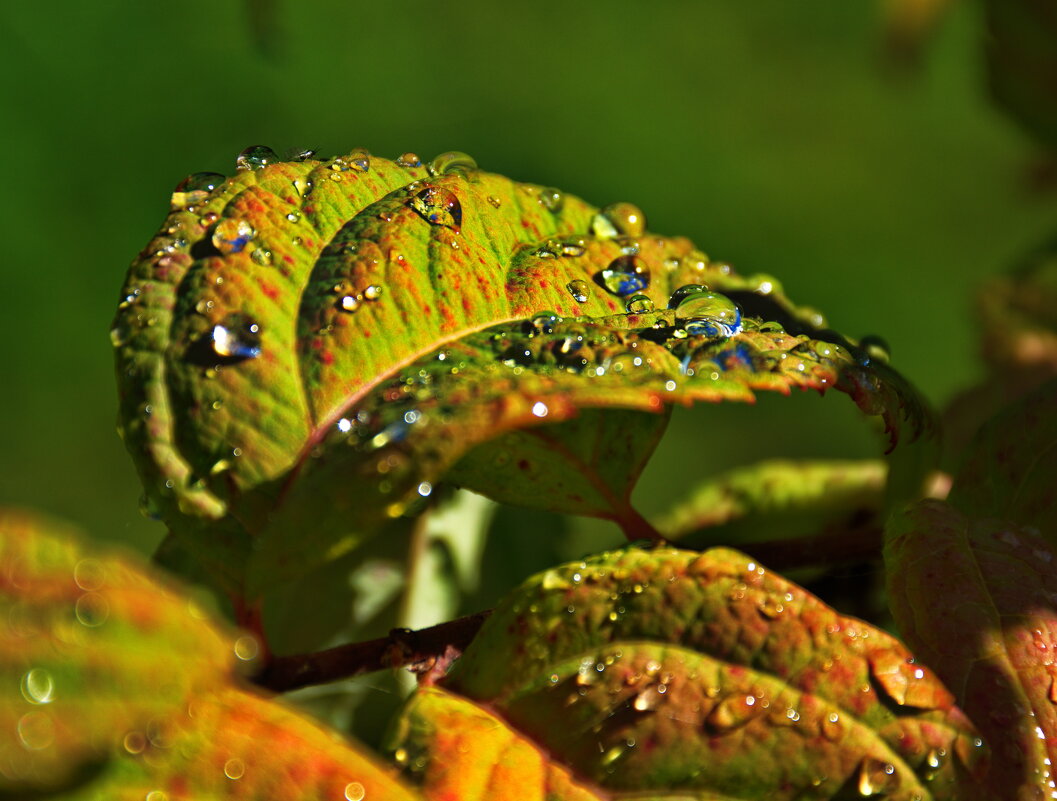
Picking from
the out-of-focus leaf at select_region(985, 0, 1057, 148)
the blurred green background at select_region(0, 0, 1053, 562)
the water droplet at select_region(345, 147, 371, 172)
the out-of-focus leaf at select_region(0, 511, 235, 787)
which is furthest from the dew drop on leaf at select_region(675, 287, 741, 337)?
the blurred green background at select_region(0, 0, 1053, 562)

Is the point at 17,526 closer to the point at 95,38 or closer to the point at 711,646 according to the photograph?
the point at 711,646

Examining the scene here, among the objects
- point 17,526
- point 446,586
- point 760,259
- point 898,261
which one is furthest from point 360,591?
point 898,261

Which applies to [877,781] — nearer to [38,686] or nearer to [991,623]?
[991,623]

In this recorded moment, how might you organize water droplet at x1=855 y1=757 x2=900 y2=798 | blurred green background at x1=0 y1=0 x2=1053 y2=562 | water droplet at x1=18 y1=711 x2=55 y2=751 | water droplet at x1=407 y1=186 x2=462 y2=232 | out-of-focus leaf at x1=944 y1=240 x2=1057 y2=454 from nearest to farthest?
1. water droplet at x1=18 y1=711 x2=55 y2=751
2. water droplet at x1=855 y1=757 x2=900 y2=798
3. water droplet at x1=407 y1=186 x2=462 y2=232
4. out-of-focus leaf at x1=944 y1=240 x2=1057 y2=454
5. blurred green background at x1=0 y1=0 x2=1053 y2=562

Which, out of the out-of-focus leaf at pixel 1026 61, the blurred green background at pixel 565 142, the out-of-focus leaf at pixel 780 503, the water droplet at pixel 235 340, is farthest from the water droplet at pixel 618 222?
the blurred green background at pixel 565 142

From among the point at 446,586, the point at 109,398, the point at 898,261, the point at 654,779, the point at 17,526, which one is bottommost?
the point at 109,398

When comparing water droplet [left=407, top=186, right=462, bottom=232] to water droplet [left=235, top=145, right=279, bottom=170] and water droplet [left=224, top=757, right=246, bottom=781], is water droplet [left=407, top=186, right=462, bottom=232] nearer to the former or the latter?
water droplet [left=235, top=145, right=279, bottom=170]
